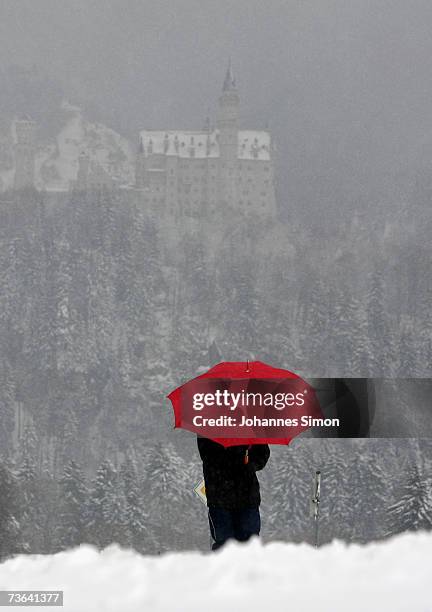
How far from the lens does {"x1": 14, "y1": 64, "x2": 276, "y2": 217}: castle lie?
172 m

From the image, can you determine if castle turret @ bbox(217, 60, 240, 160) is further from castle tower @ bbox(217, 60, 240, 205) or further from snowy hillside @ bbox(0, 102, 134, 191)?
snowy hillside @ bbox(0, 102, 134, 191)

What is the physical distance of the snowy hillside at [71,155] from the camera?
588ft

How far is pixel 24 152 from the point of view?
183125 mm

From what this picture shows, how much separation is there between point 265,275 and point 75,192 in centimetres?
4058

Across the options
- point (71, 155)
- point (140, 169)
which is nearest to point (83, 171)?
point (71, 155)

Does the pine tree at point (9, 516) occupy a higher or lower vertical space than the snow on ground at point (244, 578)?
lower

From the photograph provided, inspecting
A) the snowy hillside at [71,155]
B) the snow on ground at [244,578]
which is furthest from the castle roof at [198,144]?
the snow on ground at [244,578]

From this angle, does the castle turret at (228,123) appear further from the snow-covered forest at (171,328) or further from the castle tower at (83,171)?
the castle tower at (83,171)

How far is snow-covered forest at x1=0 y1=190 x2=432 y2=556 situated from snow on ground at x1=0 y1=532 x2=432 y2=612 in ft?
302

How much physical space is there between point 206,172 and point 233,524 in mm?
165894

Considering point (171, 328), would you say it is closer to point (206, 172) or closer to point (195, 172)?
point (195, 172)

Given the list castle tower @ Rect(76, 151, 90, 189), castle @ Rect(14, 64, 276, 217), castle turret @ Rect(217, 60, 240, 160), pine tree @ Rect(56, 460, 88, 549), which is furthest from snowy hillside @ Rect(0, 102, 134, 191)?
pine tree @ Rect(56, 460, 88, 549)

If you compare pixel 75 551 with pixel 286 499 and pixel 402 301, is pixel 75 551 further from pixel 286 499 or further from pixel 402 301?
pixel 402 301

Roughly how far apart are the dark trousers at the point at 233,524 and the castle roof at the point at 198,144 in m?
168
